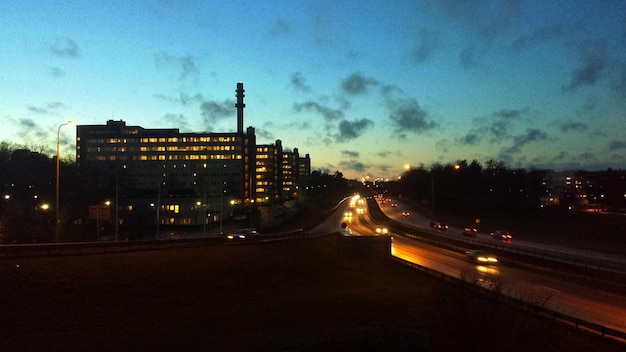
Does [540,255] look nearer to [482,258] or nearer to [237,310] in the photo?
[482,258]

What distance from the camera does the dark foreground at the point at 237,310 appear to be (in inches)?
578

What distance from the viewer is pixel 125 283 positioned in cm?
2702

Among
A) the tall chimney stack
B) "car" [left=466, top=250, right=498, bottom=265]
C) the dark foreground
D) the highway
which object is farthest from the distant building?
the dark foreground

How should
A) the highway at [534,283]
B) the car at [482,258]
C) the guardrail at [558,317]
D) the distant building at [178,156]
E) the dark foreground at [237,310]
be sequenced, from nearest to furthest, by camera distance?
the dark foreground at [237,310] < the guardrail at [558,317] < the highway at [534,283] < the car at [482,258] < the distant building at [178,156]

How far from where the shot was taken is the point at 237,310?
78.3 ft

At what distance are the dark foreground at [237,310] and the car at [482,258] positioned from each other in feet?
21.6

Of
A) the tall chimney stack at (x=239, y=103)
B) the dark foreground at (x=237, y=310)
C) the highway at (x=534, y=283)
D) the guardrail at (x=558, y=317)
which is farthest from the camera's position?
the tall chimney stack at (x=239, y=103)

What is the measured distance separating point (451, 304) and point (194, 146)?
13631cm

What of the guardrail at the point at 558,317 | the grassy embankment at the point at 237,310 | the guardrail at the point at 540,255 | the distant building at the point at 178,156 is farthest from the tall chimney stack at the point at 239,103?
the guardrail at the point at 558,317

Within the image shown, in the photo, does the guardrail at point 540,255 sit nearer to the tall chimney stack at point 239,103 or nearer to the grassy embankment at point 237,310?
the grassy embankment at point 237,310

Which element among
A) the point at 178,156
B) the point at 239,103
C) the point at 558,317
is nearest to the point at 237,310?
the point at 558,317

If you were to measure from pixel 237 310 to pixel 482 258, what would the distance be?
81.0ft

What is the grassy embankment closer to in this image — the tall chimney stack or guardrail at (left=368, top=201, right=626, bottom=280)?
guardrail at (left=368, top=201, right=626, bottom=280)

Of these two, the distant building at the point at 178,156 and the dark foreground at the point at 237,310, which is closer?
the dark foreground at the point at 237,310
